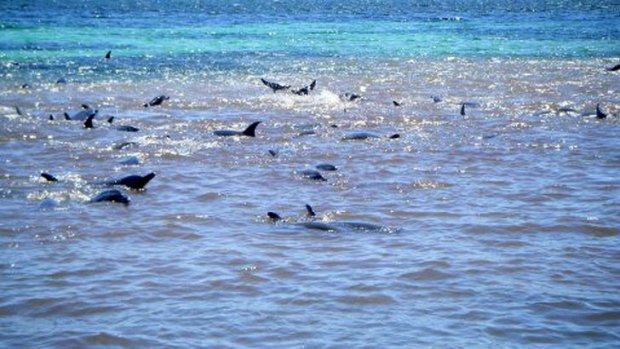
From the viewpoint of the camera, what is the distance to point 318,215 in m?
10.7

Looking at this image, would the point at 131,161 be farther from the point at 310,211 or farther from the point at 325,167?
the point at 310,211

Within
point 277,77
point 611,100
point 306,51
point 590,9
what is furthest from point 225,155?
point 590,9

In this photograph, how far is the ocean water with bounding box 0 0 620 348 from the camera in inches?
289

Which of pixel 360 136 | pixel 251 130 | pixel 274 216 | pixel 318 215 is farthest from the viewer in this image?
pixel 251 130

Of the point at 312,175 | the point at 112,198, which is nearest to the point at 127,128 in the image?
the point at 312,175

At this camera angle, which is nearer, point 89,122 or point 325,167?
point 325,167

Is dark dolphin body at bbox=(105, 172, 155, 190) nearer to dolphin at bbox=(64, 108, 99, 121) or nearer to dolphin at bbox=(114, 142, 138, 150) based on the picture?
dolphin at bbox=(114, 142, 138, 150)

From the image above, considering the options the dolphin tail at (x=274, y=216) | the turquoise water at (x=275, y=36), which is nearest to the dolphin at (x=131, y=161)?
the dolphin tail at (x=274, y=216)

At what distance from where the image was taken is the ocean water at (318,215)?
7.35 meters

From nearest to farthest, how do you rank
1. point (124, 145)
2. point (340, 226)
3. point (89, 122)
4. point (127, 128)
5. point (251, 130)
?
point (340, 226) < point (124, 145) < point (251, 130) < point (127, 128) < point (89, 122)

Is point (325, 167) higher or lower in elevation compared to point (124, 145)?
higher

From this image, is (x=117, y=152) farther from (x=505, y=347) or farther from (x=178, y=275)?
(x=505, y=347)

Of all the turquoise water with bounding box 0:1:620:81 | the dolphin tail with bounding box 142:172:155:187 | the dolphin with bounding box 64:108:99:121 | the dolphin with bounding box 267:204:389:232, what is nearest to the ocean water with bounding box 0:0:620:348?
the dolphin with bounding box 267:204:389:232

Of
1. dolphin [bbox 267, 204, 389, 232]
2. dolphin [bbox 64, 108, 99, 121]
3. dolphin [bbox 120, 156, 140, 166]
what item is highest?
dolphin [bbox 267, 204, 389, 232]
